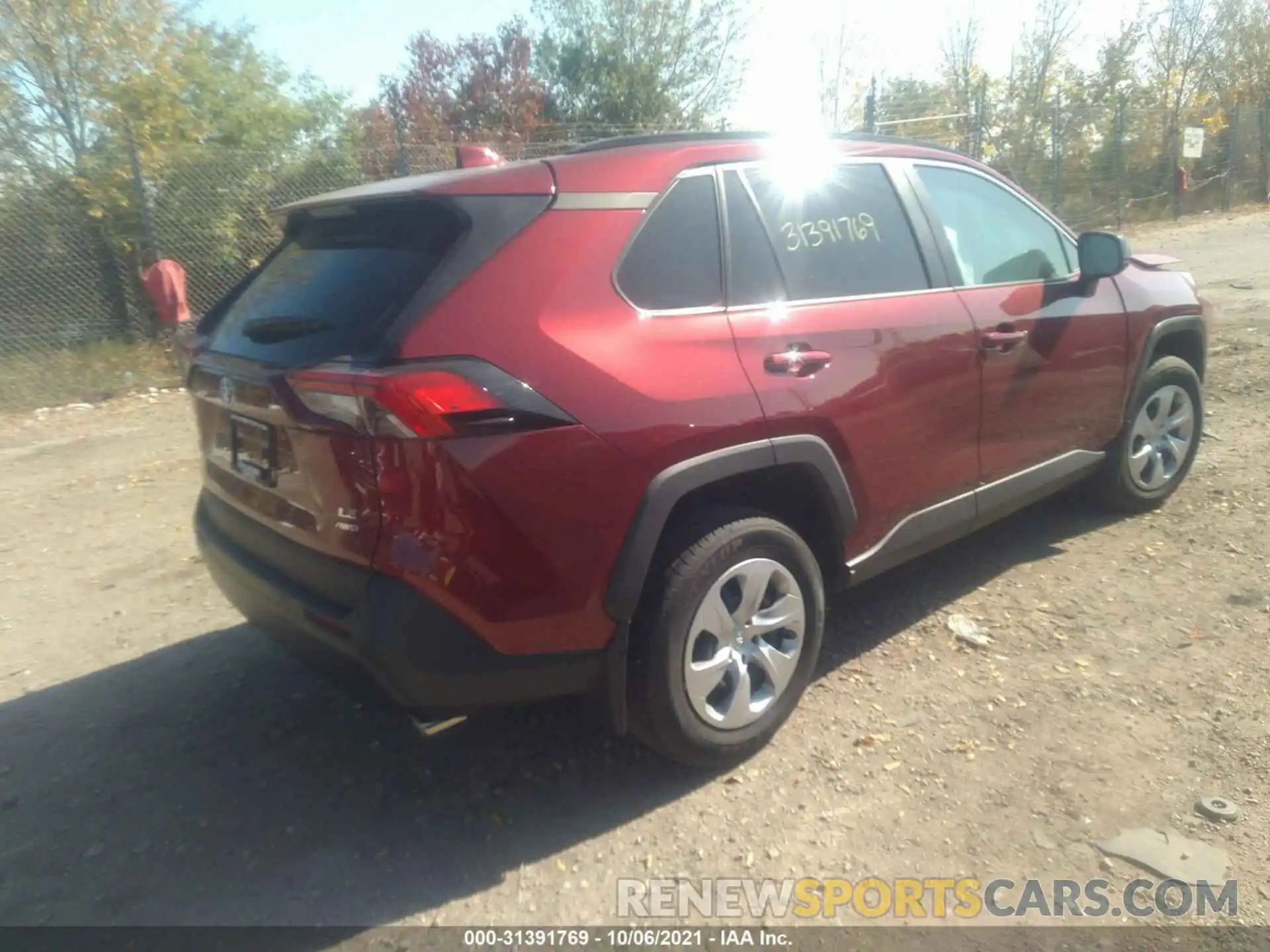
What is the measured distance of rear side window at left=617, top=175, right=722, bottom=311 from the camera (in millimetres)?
2777

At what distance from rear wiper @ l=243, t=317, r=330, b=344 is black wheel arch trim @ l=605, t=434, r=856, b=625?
0.97m

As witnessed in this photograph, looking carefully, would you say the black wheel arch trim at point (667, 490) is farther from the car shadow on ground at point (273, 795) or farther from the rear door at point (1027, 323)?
the rear door at point (1027, 323)

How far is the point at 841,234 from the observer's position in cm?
337

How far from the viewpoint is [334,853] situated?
2.77 meters

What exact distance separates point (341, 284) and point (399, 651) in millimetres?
1036

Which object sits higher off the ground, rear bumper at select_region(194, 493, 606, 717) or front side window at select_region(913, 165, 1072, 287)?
front side window at select_region(913, 165, 1072, 287)

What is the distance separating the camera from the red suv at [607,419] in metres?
2.42

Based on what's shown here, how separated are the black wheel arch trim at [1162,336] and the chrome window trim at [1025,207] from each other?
1.84 ft

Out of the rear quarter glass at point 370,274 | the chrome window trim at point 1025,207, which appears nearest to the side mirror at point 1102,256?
the chrome window trim at point 1025,207

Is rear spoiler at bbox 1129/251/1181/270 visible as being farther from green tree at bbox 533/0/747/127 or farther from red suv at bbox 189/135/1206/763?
green tree at bbox 533/0/747/127

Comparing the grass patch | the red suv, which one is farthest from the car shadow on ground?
the grass patch

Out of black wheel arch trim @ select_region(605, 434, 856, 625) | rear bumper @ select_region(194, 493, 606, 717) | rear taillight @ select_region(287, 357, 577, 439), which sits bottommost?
rear bumper @ select_region(194, 493, 606, 717)

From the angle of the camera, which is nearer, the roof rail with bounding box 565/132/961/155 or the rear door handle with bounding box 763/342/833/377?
the rear door handle with bounding box 763/342/833/377

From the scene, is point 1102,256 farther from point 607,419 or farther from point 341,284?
point 341,284
